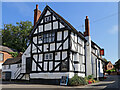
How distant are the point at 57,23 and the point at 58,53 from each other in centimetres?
442

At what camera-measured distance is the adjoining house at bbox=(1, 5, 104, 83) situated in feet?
62.2

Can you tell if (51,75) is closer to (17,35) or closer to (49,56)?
(49,56)

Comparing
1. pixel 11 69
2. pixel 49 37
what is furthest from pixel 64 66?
pixel 11 69

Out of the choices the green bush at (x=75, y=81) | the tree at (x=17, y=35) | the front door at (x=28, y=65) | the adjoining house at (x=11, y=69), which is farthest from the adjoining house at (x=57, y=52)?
the tree at (x=17, y=35)

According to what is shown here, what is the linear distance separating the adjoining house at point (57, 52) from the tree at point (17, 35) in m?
21.1

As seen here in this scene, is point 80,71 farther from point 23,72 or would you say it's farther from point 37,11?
point 37,11

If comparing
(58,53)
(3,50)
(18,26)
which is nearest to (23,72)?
(58,53)

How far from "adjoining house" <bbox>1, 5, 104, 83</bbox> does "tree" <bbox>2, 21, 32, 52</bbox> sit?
21113 mm

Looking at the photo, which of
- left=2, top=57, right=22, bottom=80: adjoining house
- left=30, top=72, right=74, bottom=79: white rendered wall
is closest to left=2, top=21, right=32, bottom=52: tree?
left=2, top=57, right=22, bottom=80: adjoining house

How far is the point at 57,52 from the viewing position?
1964 cm

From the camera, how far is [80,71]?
20.3 metres

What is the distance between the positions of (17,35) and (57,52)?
2875cm

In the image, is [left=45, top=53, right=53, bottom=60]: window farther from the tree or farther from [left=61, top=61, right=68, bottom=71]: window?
the tree

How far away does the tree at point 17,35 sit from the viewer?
44.0 m
